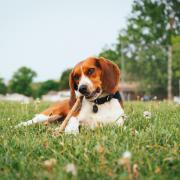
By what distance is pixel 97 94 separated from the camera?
5586 millimetres

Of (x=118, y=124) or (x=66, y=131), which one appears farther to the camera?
(x=118, y=124)

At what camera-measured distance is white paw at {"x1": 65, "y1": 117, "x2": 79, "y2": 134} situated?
5.08 meters

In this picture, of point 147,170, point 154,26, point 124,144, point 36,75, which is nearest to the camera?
point 147,170

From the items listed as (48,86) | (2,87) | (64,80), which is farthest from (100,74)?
(48,86)

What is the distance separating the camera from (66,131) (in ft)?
16.8

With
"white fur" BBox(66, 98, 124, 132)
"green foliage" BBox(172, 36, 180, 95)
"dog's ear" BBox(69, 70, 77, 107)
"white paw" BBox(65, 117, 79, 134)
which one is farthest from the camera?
"green foliage" BBox(172, 36, 180, 95)

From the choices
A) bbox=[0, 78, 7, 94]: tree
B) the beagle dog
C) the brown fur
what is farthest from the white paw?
bbox=[0, 78, 7, 94]: tree

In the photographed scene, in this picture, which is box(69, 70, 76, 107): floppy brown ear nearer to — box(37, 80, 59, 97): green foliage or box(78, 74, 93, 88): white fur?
box(78, 74, 93, 88): white fur

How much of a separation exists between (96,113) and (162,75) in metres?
39.7

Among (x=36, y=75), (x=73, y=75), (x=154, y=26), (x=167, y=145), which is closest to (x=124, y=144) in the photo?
(x=167, y=145)

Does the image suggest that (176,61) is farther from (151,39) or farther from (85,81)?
(85,81)

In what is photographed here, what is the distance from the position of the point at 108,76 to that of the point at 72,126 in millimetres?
926

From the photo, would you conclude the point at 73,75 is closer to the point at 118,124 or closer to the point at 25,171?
the point at 118,124

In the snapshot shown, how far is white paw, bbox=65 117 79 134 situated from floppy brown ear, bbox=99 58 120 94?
60 centimetres
